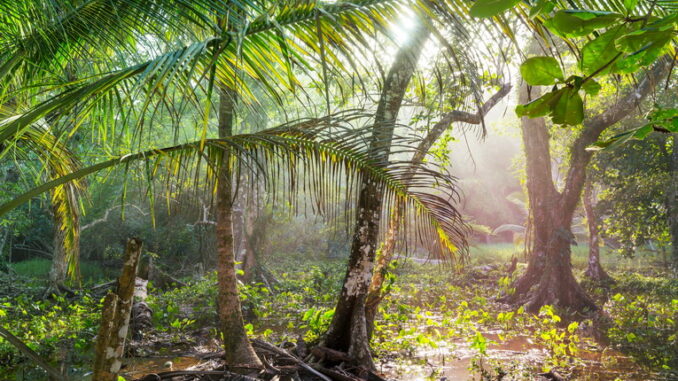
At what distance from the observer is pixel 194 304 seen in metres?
9.65

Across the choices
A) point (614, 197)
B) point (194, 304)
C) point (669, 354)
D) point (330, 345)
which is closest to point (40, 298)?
point (194, 304)

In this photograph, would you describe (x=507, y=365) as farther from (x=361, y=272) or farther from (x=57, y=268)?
(x=57, y=268)

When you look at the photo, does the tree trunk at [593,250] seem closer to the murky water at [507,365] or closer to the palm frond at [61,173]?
the murky water at [507,365]

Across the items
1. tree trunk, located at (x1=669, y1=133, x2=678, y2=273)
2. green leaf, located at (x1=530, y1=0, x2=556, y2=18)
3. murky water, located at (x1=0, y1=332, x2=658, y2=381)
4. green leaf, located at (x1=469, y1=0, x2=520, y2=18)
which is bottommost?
murky water, located at (x1=0, y1=332, x2=658, y2=381)

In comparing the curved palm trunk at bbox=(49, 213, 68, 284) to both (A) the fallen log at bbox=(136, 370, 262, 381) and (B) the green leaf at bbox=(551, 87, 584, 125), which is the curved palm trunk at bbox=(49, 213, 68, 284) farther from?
(B) the green leaf at bbox=(551, 87, 584, 125)

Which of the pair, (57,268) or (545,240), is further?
(545,240)

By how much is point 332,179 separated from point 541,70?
9.95 feet

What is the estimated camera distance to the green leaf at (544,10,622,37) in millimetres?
499

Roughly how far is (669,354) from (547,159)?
5480mm

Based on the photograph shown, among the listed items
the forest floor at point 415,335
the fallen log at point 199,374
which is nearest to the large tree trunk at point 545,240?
the forest floor at point 415,335

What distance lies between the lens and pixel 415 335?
752 cm

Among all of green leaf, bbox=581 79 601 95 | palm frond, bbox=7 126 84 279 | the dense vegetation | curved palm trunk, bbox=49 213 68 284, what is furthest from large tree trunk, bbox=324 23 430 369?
curved palm trunk, bbox=49 213 68 284

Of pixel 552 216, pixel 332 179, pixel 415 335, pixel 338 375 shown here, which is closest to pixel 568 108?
pixel 332 179

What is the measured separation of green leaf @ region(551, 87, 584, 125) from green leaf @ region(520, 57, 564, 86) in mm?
22
